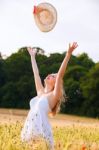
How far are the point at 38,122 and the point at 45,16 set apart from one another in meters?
1.84

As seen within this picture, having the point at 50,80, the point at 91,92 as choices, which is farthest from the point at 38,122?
the point at 91,92

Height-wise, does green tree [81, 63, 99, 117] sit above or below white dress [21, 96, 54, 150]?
above

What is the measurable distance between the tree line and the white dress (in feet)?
127

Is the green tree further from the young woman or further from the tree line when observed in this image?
the young woman

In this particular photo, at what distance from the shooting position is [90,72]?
175 feet

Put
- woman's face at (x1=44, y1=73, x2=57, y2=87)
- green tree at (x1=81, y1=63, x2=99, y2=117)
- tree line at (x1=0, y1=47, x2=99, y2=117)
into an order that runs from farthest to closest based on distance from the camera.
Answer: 1. tree line at (x1=0, y1=47, x2=99, y2=117)
2. green tree at (x1=81, y1=63, x2=99, y2=117)
3. woman's face at (x1=44, y1=73, x2=57, y2=87)

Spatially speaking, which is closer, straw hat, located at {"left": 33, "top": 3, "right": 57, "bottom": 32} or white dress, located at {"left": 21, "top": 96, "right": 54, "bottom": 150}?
white dress, located at {"left": 21, "top": 96, "right": 54, "bottom": 150}

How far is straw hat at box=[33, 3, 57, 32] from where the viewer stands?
8344 mm

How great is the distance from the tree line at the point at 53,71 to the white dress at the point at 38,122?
3858cm

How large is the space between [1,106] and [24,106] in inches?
120

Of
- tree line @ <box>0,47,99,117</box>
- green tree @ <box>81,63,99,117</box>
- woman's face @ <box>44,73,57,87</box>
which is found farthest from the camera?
tree line @ <box>0,47,99,117</box>

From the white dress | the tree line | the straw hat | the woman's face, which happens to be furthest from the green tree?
the white dress

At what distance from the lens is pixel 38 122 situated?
7.34 m

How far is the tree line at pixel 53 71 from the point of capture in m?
50.5
